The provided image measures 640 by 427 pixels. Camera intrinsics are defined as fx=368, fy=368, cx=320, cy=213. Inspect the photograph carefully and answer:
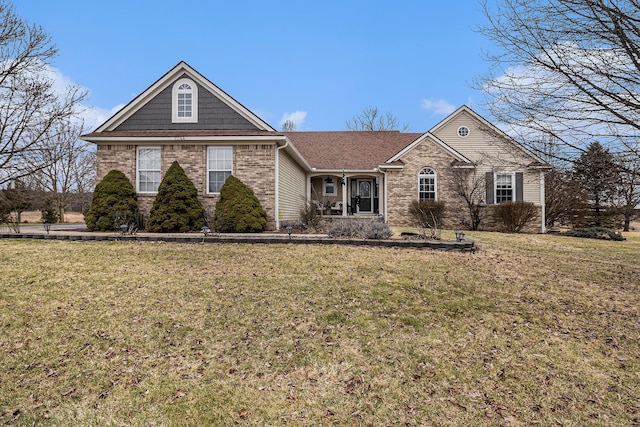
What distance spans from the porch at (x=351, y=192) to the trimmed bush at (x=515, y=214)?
6364mm

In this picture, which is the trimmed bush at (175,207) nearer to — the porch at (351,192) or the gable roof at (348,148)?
the gable roof at (348,148)

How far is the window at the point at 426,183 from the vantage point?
17156mm

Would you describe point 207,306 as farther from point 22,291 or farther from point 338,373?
point 22,291

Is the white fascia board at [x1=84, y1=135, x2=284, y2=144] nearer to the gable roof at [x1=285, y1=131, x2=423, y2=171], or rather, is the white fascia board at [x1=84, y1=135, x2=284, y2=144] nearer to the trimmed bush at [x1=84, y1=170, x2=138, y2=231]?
the trimmed bush at [x1=84, y1=170, x2=138, y2=231]

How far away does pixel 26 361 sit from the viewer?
3.89m

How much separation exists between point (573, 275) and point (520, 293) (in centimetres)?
219

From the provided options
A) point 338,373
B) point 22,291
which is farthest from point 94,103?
point 338,373

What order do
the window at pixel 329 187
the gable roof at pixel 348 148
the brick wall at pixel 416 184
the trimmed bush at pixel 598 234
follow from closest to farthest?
the trimmed bush at pixel 598 234, the brick wall at pixel 416 184, the gable roof at pixel 348 148, the window at pixel 329 187

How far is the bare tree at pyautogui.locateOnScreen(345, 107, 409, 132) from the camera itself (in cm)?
3456

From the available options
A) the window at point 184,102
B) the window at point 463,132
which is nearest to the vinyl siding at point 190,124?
the window at point 184,102

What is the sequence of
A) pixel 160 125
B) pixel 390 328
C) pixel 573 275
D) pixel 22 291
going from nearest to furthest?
pixel 390 328, pixel 22 291, pixel 573 275, pixel 160 125

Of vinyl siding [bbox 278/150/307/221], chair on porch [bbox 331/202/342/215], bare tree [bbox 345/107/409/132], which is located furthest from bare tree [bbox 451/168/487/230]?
bare tree [bbox 345/107/409/132]

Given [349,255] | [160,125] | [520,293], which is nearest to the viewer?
[520,293]

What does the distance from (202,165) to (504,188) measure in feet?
43.9
